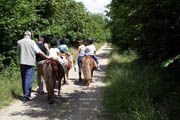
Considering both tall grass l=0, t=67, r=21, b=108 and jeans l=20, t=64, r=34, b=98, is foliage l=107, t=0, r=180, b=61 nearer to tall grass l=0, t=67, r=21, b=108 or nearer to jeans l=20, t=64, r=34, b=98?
jeans l=20, t=64, r=34, b=98

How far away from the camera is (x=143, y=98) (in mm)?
9797

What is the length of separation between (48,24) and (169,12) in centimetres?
1485

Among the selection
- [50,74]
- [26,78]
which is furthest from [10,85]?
[50,74]

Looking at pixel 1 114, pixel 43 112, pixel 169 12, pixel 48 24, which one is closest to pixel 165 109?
pixel 169 12

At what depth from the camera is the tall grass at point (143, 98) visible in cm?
833

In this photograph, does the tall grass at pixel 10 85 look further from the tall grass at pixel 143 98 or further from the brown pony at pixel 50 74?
the tall grass at pixel 143 98

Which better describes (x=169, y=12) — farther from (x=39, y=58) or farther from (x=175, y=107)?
(x=39, y=58)

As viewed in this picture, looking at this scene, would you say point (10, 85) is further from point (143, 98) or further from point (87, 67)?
point (143, 98)

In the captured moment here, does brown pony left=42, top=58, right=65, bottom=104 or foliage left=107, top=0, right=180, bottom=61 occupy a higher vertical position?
foliage left=107, top=0, right=180, bottom=61

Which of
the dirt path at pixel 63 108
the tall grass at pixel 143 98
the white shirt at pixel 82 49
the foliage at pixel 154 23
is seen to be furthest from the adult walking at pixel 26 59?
the white shirt at pixel 82 49

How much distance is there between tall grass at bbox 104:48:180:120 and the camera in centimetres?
833

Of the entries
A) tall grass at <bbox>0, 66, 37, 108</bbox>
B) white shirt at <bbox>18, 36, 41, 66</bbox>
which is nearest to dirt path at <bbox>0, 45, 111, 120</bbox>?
tall grass at <bbox>0, 66, 37, 108</bbox>

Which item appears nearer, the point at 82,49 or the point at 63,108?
the point at 63,108

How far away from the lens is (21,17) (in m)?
15.5
